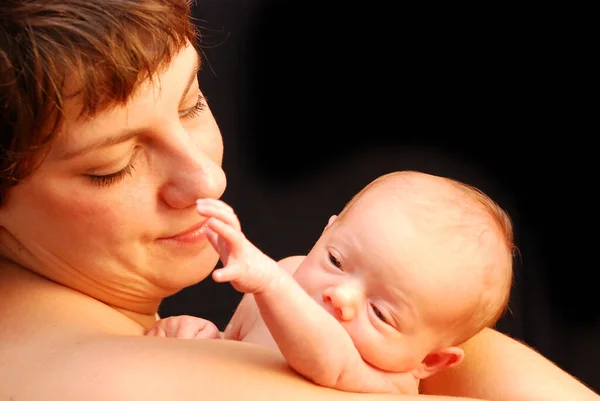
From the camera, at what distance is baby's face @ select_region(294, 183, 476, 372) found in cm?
154

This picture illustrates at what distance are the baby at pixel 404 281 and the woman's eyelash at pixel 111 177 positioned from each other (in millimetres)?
296

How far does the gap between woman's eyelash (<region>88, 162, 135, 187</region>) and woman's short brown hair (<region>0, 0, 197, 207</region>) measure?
100 mm

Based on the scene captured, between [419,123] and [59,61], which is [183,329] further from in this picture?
[419,123]

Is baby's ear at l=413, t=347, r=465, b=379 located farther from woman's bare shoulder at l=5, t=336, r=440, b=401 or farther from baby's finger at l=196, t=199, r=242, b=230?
baby's finger at l=196, t=199, r=242, b=230

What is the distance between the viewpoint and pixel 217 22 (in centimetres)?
296

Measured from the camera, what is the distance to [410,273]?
154 cm

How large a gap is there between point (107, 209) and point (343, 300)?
391 mm

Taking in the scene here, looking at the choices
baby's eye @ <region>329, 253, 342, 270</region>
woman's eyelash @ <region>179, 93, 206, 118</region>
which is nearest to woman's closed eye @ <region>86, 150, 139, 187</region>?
woman's eyelash @ <region>179, 93, 206, 118</region>

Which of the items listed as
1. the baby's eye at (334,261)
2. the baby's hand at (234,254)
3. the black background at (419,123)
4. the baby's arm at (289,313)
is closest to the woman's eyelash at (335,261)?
the baby's eye at (334,261)

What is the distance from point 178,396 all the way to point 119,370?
96 millimetres

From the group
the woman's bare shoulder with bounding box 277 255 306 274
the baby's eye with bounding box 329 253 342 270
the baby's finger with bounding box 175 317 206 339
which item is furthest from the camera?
the woman's bare shoulder with bounding box 277 255 306 274

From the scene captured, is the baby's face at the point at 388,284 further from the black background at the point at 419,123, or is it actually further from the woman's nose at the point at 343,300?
the black background at the point at 419,123

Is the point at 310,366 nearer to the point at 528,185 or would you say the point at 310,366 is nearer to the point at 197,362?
the point at 197,362

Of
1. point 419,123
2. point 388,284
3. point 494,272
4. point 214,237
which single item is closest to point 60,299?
point 214,237
